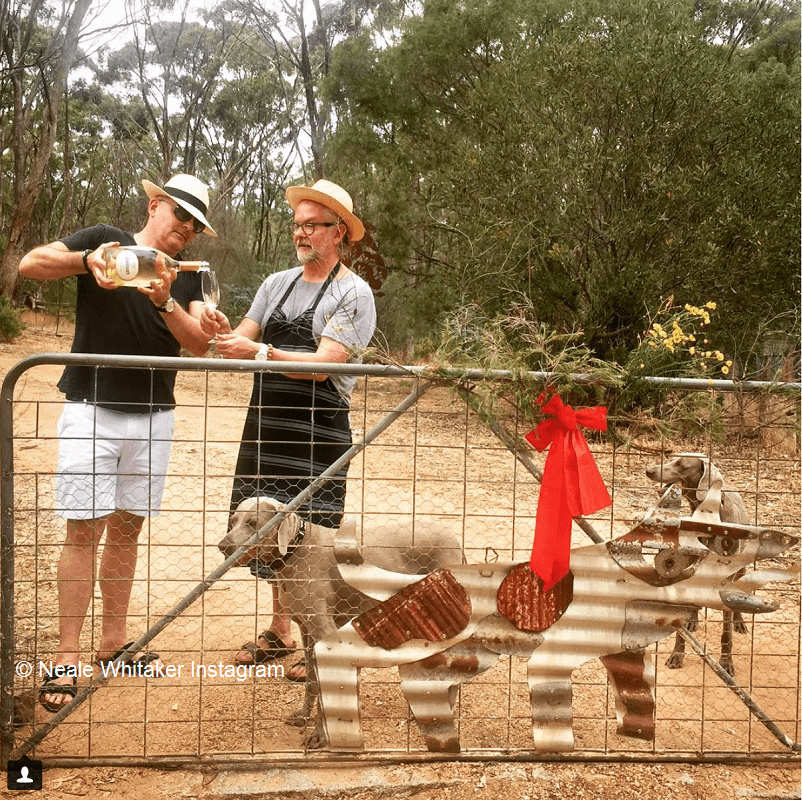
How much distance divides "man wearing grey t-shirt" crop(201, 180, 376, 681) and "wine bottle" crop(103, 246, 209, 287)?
29 centimetres

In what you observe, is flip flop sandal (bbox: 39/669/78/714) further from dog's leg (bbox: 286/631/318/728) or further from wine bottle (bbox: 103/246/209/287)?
wine bottle (bbox: 103/246/209/287)

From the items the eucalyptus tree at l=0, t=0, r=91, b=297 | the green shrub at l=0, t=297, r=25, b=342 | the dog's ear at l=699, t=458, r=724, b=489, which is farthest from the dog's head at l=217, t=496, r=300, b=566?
the eucalyptus tree at l=0, t=0, r=91, b=297

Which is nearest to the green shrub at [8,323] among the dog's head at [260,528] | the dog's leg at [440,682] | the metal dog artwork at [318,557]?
the metal dog artwork at [318,557]

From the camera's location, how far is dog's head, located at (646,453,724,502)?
3.32 metres

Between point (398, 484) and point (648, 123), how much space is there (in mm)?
6377

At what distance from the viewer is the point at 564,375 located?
10.2 ft

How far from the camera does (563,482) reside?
123 inches

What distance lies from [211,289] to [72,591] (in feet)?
4.74

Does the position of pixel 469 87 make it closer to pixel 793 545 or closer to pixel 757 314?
pixel 757 314

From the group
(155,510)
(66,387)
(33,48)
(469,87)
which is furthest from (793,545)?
(33,48)

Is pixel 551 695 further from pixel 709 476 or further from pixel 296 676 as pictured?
pixel 296 676

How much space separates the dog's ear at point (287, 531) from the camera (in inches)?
126

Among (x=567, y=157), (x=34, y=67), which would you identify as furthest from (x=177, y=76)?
(x=567, y=157)

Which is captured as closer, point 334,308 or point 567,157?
point 334,308
